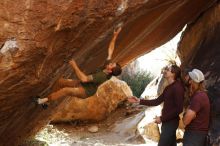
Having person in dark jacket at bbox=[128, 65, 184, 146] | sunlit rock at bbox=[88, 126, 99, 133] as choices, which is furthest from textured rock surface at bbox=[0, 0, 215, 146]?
sunlit rock at bbox=[88, 126, 99, 133]

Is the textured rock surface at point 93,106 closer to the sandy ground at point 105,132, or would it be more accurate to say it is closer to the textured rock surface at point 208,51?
the sandy ground at point 105,132

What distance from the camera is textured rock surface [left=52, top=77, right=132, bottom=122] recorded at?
15.6 m

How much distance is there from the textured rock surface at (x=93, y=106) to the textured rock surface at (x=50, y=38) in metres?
5.25

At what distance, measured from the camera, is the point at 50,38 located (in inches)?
265

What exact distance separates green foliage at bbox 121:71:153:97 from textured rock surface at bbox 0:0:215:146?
1191 cm

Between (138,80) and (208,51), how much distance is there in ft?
41.9

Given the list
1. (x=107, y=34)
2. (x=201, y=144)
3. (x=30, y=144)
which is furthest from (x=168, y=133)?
(x=30, y=144)

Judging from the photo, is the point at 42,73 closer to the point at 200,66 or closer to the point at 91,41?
the point at 91,41

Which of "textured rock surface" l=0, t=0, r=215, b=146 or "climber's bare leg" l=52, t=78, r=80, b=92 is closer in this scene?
"textured rock surface" l=0, t=0, r=215, b=146

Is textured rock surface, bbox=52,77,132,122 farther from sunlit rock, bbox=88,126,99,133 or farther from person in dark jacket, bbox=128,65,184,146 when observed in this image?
person in dark jacket, bbox=128,65,184,146

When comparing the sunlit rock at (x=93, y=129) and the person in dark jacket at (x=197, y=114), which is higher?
the person in dark jacket at (x=197, y=114)

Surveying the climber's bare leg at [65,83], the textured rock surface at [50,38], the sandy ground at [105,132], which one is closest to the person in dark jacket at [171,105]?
the textured rock surface at [50,38]

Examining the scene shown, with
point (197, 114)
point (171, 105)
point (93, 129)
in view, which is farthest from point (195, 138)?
point (93, 129)

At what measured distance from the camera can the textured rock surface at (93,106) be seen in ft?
51.2
